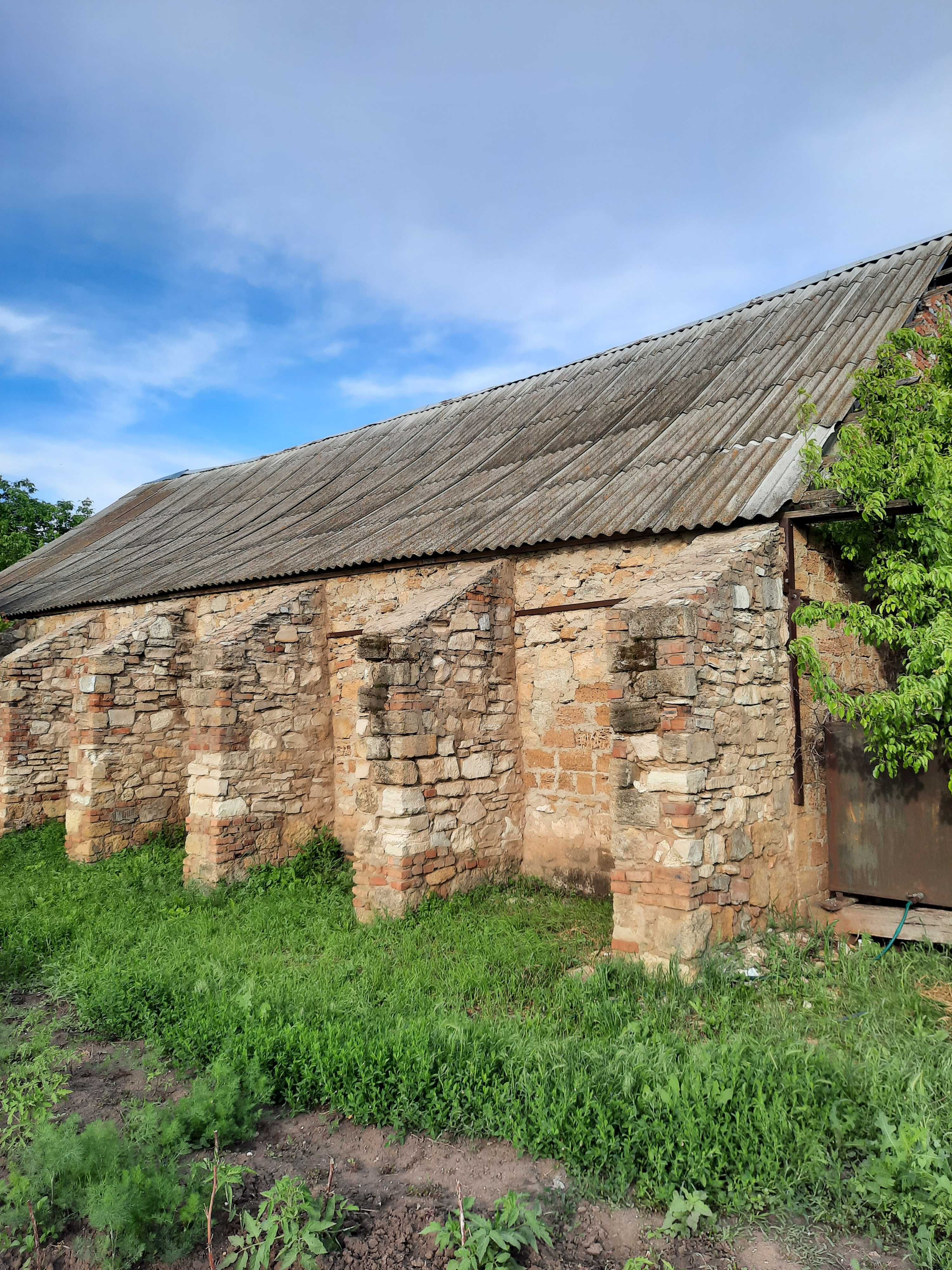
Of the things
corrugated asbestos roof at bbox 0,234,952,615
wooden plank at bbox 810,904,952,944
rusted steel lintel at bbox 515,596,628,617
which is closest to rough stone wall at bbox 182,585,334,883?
corrugated asbestos roof at bbox 0,234,952,615

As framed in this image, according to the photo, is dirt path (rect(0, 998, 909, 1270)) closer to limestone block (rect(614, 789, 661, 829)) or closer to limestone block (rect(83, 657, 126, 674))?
limestone block (rect(614, 789, 661, 829))

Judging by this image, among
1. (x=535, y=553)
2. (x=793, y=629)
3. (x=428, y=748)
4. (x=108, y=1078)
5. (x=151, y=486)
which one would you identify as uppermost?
(x=151, y=486)

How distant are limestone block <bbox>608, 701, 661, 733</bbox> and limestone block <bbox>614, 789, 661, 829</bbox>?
447 millimetres

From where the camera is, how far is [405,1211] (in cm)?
329

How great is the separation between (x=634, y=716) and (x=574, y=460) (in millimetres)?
4786

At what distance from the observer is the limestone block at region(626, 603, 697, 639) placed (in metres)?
5.52

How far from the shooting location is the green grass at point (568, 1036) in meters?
3.31

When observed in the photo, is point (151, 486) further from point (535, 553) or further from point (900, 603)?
point (900, 603)

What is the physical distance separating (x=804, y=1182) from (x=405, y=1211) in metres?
1.64

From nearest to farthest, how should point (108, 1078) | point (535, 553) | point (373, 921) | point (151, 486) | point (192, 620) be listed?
point (108, 1078) → point (373, 921) → point (535, 553) → point (192, 620) → point (151, 486)

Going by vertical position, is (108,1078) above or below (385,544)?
below

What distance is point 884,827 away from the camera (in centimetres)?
626

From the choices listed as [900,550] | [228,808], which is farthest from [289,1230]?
[228,808]

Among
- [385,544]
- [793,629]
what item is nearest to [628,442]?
[385,544]
